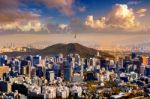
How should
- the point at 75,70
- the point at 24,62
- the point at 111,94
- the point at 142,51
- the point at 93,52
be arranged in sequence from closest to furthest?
1. the point at 111,94
2. the point at 75,70
3. the point at 24,62
4. the point at 93,52
5. the point at 142,51

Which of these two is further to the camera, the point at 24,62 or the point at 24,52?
the point at 24,52

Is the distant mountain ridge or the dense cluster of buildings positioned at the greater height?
the distant mountain ridge

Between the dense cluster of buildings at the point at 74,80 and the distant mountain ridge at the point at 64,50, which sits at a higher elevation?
the distant mountain ridge at the point at 64,50

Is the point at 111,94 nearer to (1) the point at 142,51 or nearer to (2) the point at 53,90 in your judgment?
(2) the point at 53,90

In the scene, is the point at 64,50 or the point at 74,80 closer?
the point at 74,80

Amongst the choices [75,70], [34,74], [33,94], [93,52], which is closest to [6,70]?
[34,74]

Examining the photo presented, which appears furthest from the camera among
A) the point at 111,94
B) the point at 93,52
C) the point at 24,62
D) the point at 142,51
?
the point at 142,51

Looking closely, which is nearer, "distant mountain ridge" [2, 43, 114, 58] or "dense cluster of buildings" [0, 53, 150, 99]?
"dense cluster of buildings" [0, 53, 150, 99]

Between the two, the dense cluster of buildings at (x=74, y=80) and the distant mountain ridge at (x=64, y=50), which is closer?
the dense cluster of buildings at (x=74, y=80)
